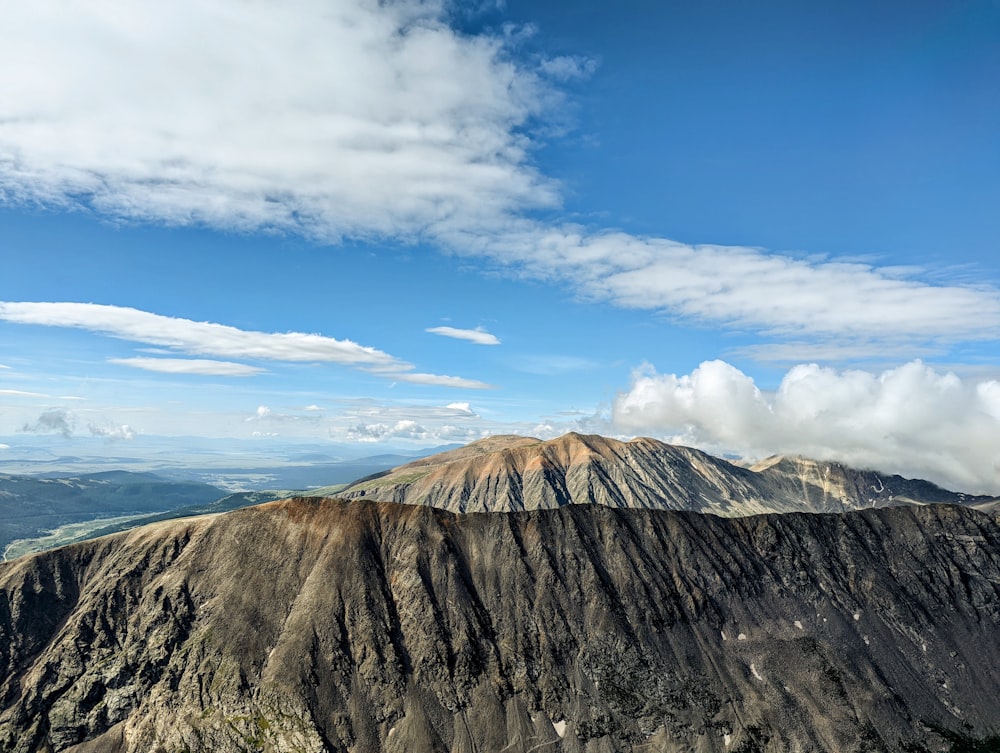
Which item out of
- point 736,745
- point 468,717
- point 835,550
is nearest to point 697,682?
A: point 736,745

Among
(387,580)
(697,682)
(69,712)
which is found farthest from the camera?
(387,580)

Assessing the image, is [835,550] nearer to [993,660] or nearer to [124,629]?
[993,660]

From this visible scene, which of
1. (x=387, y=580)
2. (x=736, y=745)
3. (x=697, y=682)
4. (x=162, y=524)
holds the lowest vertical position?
(x=736, y=745)

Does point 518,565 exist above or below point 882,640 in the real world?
above

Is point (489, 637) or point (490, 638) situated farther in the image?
point (489, 637)

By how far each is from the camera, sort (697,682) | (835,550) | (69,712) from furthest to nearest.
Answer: (835,550) < (697,682) < (69,712)

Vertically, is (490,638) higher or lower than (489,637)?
lower

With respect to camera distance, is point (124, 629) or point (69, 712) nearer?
point (69, 712)
